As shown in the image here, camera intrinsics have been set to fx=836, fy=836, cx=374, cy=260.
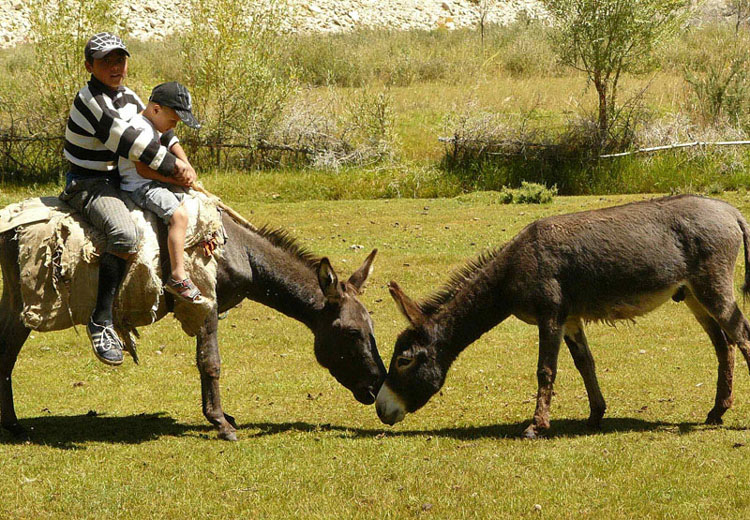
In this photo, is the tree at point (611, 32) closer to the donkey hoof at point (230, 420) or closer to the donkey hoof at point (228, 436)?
the donkey hoof at point (230, 420)

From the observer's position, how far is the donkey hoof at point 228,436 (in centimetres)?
720

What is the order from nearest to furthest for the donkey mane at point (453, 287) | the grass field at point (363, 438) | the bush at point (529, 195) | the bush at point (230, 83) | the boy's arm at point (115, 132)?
the grass field at point (363, 438) < the boy's arm at point (115, 132) < the donkey mane at point (453, 287) < the bush at point (529, 195) < the bush at point (230, 83)

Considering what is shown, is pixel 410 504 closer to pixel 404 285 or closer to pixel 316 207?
pixel 404 285

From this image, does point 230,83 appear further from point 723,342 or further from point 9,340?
point 723,342

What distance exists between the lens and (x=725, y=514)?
5.21 meters

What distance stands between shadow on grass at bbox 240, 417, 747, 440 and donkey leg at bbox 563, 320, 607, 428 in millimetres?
128

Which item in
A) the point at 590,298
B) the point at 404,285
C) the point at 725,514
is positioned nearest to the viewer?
the point at 725,514

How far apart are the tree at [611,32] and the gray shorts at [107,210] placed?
49.8 ft

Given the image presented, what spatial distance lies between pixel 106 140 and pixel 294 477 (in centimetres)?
300

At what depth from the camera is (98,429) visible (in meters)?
7.61

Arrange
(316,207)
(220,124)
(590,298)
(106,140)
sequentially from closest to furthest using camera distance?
(106,140), (590,298), (316,207), (220,124)

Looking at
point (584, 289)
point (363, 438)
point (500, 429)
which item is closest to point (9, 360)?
point (363, 438)

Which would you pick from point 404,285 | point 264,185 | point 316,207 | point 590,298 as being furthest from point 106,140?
point 264,185

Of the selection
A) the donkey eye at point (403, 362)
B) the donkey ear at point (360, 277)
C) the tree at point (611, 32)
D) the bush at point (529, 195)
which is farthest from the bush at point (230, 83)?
the donkey eye at point (403, 362)
